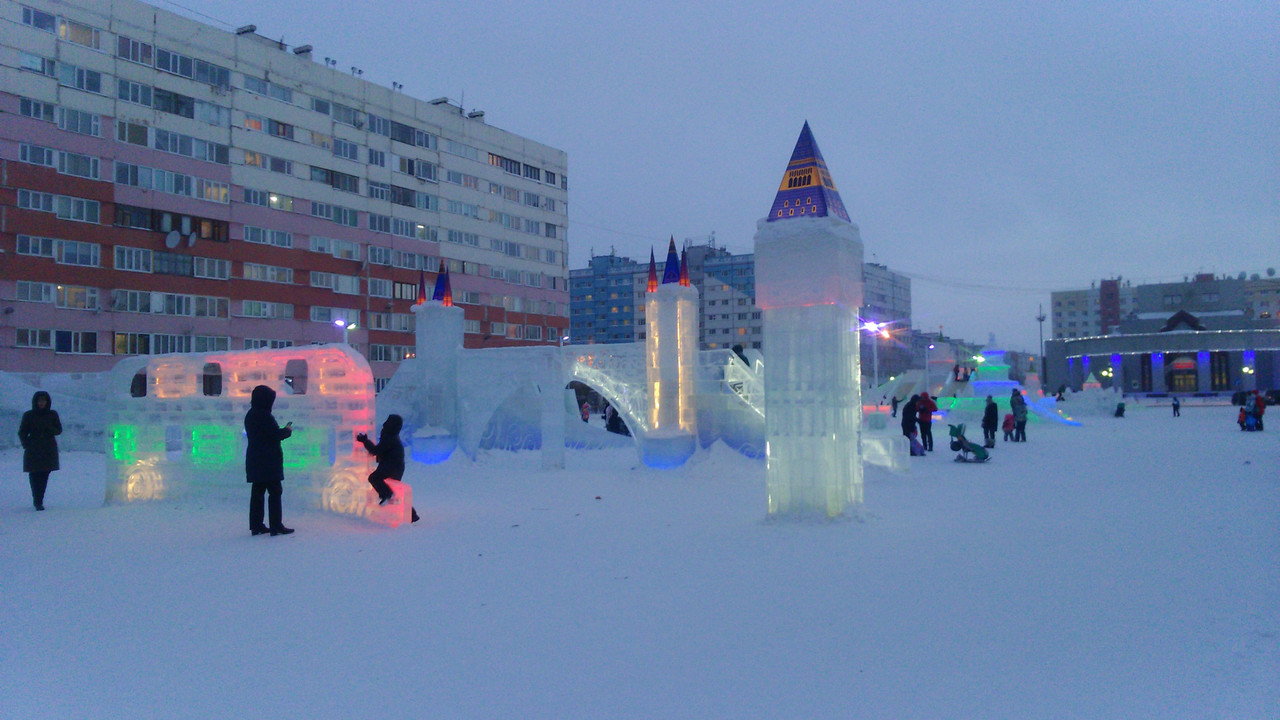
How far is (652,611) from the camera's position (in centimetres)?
550

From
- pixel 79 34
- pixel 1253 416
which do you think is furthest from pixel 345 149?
pixel 1253 416

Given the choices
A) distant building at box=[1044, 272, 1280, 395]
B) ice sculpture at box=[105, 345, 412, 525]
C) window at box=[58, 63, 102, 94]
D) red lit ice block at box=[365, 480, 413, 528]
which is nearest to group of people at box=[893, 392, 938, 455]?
red lit ice block at box=[365, 480, 413, 528]

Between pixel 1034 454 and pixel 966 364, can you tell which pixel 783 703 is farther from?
pixel 966 364

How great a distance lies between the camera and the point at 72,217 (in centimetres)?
2809

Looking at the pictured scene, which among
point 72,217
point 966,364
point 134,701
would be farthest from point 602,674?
point 966,364

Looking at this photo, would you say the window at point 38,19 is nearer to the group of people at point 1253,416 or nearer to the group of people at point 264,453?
the group of people at point 264,453

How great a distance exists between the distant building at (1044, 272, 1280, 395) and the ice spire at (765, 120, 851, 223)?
190ft

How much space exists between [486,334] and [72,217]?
66.8 ft

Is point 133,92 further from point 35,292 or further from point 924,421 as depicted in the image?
point 924,421

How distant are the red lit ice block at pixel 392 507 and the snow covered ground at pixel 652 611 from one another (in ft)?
1.08

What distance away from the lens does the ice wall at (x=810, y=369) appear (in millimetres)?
9172

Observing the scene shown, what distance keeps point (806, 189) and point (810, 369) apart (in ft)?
7.51

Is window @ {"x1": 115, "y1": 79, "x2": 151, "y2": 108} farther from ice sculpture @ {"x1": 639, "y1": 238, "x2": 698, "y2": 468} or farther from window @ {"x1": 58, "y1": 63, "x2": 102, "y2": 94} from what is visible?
ice sculpture @ {"x1": 639, "y1": 238, "x2": 698, "y2": 468}

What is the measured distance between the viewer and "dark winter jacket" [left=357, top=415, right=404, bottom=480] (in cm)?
901
